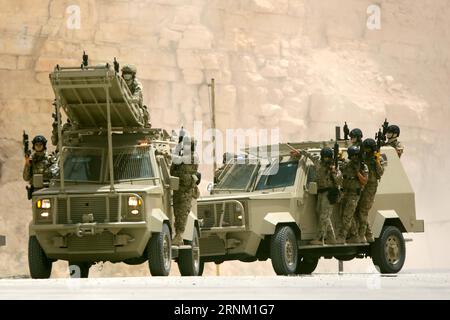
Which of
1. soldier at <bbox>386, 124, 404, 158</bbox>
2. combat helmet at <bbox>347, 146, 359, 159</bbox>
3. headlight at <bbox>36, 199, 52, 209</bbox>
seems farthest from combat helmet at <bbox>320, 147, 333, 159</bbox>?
headlight at <bbox>36, 199, 52, 209</bbox>

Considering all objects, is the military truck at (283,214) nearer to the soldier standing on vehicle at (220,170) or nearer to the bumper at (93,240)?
the soldier standing on vehicle at (220,170)

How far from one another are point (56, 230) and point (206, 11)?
133ft

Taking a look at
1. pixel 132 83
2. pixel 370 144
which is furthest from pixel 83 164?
pixel 370 144

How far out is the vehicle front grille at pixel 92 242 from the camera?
20812mm

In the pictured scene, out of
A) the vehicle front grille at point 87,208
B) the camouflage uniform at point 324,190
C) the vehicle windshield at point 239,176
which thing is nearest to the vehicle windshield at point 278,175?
the vehicle windshield at point 239,176

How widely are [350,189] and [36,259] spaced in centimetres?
567

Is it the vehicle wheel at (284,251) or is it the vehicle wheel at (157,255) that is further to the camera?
the vehicle wheel at (284,251)

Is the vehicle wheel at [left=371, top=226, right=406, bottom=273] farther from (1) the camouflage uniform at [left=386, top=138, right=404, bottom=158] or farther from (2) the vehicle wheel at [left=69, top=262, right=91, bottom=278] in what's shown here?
(2) the vehicle wheel at [left=69, top=262, right=91, bottom=278]

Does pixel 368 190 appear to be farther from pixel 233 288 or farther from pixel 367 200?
pixel 233 288

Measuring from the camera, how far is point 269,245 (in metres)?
23.3

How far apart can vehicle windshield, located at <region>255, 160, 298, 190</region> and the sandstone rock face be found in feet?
93.1

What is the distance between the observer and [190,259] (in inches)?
877

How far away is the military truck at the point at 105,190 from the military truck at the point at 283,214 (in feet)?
2.07
